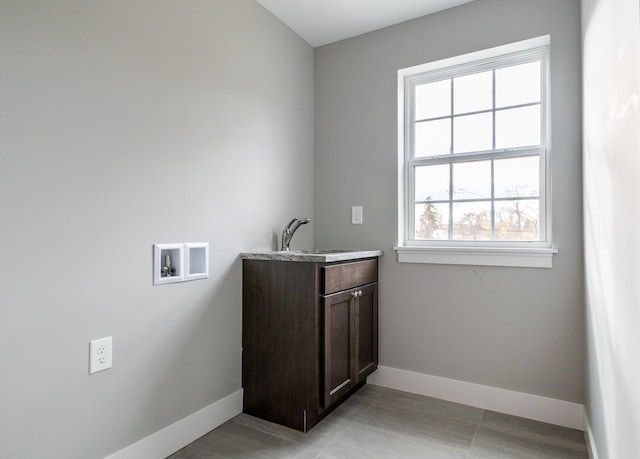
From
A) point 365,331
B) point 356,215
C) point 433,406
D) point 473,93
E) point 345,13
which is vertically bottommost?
point 433,406

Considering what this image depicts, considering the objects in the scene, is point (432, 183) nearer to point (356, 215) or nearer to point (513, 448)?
point (356, 215)

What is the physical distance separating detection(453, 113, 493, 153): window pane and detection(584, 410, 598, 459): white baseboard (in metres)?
1.59

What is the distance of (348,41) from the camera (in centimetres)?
278

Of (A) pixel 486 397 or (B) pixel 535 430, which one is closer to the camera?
(B) pixel 535 430

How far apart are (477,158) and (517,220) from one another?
0.46 m

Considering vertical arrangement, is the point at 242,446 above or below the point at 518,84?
below

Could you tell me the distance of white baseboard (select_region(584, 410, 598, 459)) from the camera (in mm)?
1604

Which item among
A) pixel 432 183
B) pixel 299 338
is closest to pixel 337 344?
pixel 299 338

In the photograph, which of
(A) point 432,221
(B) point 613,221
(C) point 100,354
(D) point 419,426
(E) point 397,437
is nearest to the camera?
(B) point 613,221

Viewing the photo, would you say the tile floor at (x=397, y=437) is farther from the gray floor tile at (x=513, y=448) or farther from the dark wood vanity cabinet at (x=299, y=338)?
the dark wood vanity cabinet at (x=299, y=338)

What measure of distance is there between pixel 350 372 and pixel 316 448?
481mm

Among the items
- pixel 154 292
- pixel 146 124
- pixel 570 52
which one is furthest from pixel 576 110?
pixel 154 292

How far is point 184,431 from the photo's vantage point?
1823 millimetres

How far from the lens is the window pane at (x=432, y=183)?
2.51 meters
